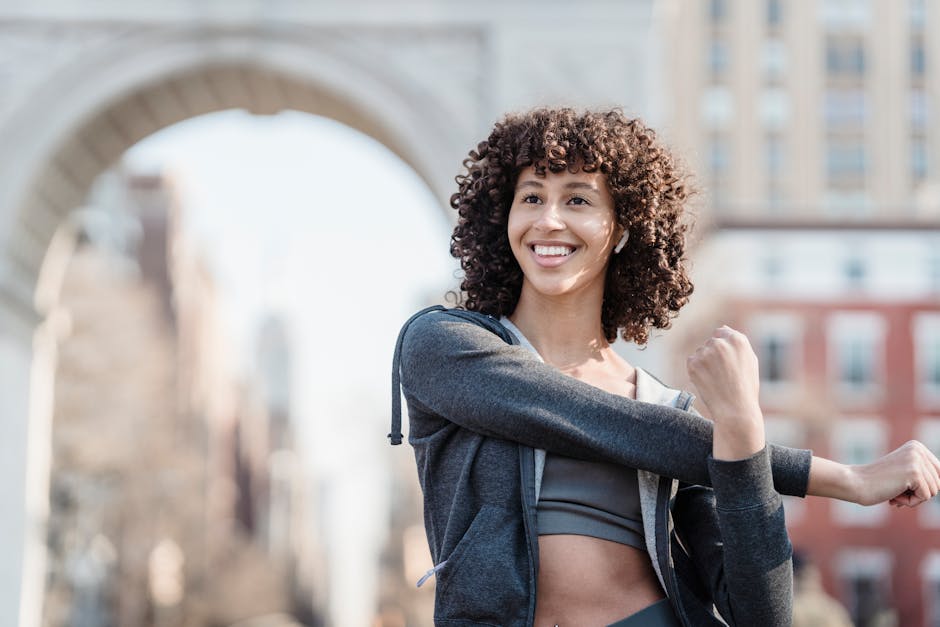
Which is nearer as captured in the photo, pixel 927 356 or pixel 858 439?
pixel 927 356

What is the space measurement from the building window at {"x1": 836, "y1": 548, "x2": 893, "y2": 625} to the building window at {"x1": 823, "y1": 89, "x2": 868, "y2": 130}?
1773cm

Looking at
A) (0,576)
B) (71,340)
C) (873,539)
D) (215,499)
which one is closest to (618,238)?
(0,576)

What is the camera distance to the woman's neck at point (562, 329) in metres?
2.16

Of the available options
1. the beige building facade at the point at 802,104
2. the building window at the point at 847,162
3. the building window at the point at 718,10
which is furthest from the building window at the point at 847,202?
the building window at the point at 718,10

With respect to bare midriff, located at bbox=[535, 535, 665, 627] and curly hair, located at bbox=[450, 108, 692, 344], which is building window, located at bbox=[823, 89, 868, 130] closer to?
curly hair, located at bbox=[450, 108, 692, 344]

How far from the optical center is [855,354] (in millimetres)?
29188

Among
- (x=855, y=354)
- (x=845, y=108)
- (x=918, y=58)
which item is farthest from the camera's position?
(x=918, y=58)

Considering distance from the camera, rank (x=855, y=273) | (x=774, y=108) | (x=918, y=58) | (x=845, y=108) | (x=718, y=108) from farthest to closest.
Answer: (x=918, y=58)
(x=845, y=108)
(x=774, y=108)
(x=718, y=108)
(x=855, y=273)

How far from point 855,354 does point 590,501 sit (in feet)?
93.3

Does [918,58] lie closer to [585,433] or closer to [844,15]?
[844,15]

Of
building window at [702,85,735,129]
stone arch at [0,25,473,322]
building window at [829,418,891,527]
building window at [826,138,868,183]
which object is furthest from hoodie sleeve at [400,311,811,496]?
building window at [826,138,868,183]

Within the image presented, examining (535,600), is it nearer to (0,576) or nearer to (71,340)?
(0,576)

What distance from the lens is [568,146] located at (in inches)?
80.6

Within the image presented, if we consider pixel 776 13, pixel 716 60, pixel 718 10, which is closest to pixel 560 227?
pixel 716 60
